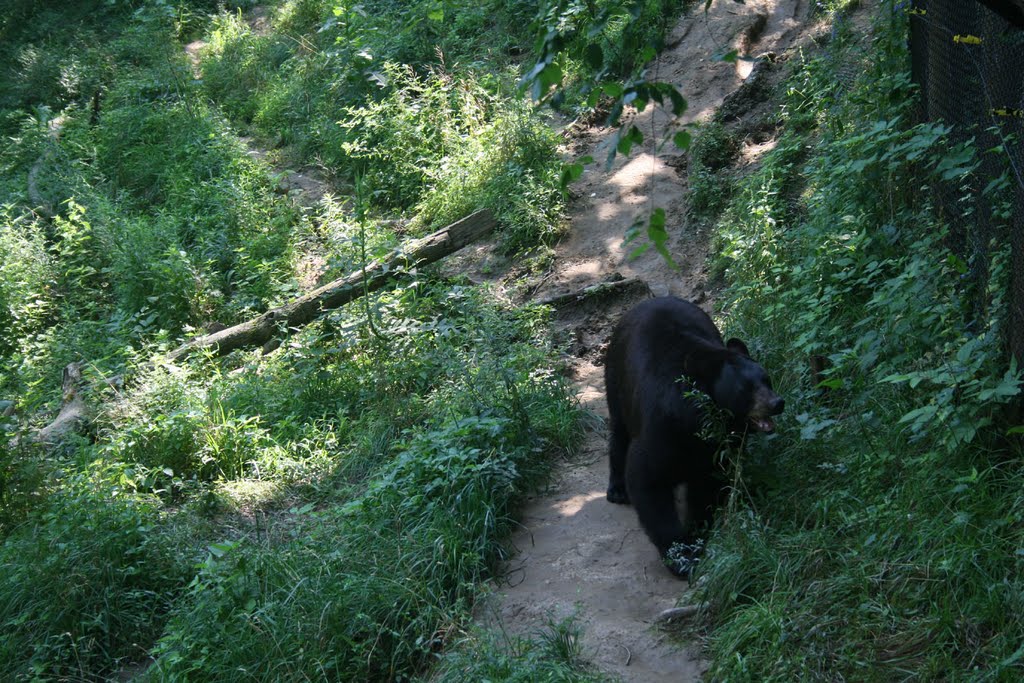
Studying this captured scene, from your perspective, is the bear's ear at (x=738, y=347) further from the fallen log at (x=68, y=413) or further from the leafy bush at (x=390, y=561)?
the fallen log at (x=68, y=413)

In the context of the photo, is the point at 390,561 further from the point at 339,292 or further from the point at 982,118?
the point at 339,292

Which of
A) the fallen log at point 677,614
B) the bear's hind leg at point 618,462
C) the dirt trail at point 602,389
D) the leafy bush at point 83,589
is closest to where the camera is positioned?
the fallen log at point 677,614

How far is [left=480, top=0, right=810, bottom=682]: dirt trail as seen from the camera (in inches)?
173

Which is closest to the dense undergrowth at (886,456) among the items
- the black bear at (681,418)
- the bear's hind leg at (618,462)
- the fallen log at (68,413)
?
the black bear at (681,418)

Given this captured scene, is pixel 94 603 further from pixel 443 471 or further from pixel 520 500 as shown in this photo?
pixel 520 500

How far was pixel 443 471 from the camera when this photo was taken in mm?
5613

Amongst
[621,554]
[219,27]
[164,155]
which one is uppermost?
[219,27]

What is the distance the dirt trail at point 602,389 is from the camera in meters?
4.39

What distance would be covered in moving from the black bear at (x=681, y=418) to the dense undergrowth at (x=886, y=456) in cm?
23

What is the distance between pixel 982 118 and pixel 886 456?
6.10ft

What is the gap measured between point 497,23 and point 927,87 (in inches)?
355

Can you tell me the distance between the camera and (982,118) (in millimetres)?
4738

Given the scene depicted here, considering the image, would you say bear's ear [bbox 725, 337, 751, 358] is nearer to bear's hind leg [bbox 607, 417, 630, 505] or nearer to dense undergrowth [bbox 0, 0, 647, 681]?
bear's hind leg [bbox 607, 417, 630, 505]

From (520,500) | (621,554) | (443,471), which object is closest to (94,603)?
(443,471)
